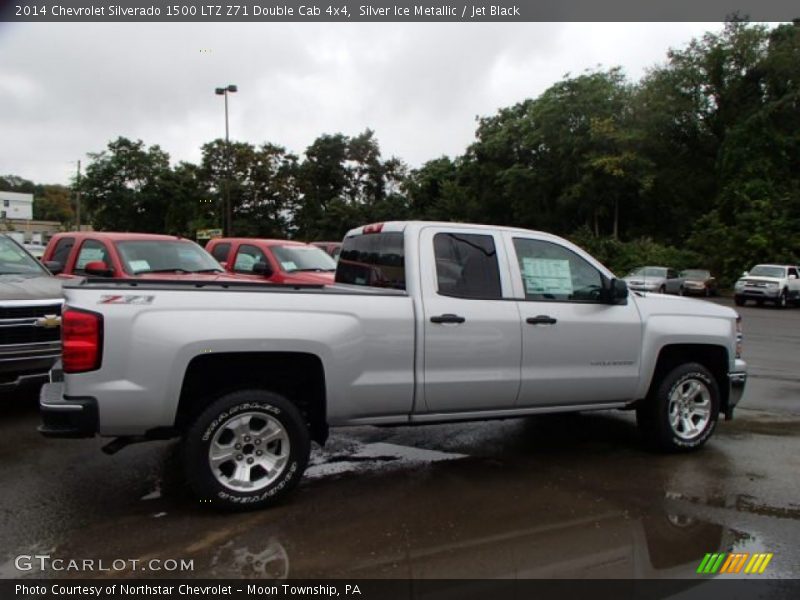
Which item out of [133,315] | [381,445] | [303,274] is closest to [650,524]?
[381,445]

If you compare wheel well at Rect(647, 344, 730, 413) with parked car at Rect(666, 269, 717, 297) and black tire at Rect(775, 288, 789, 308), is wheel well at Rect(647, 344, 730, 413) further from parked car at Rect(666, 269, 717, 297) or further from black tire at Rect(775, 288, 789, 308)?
parked car at Rect(666, 269, 717, 297)

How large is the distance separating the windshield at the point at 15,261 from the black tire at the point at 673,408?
21.5 ft

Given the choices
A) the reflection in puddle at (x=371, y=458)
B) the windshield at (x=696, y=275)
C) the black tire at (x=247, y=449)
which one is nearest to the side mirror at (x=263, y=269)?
the reflection in puddle at (x=371, y=458)

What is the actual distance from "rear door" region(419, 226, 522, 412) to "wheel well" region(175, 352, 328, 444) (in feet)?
2.58

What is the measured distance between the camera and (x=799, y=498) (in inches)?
185

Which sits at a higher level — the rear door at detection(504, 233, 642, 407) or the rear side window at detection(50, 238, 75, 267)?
the rear side window at detection(50, 238, 75, 267)

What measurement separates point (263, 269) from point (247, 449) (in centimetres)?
780

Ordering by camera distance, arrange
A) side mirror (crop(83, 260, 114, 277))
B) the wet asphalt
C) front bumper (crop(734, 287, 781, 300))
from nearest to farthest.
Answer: the wet asphalt → side mirror (crop(83, 260, 114, 277)) → front bumper (crop(734, 287, 781, 300))

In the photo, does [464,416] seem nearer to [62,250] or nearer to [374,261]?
[374,261]

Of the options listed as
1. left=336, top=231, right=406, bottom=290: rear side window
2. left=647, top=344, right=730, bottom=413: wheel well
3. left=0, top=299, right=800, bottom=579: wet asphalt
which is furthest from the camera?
left=647, top=344, right=730, bottom=413: wheel well

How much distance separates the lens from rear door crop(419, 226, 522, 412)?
186 inches

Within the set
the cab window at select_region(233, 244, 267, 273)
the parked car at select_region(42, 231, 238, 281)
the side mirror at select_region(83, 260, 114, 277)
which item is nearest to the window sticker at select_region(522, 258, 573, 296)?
the parked car at select_region(42, 231, 238, 281)

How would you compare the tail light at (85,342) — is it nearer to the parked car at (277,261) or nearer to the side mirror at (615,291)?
the side mirror at (615,291)

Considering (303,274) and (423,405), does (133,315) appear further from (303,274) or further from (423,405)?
(303,274)
